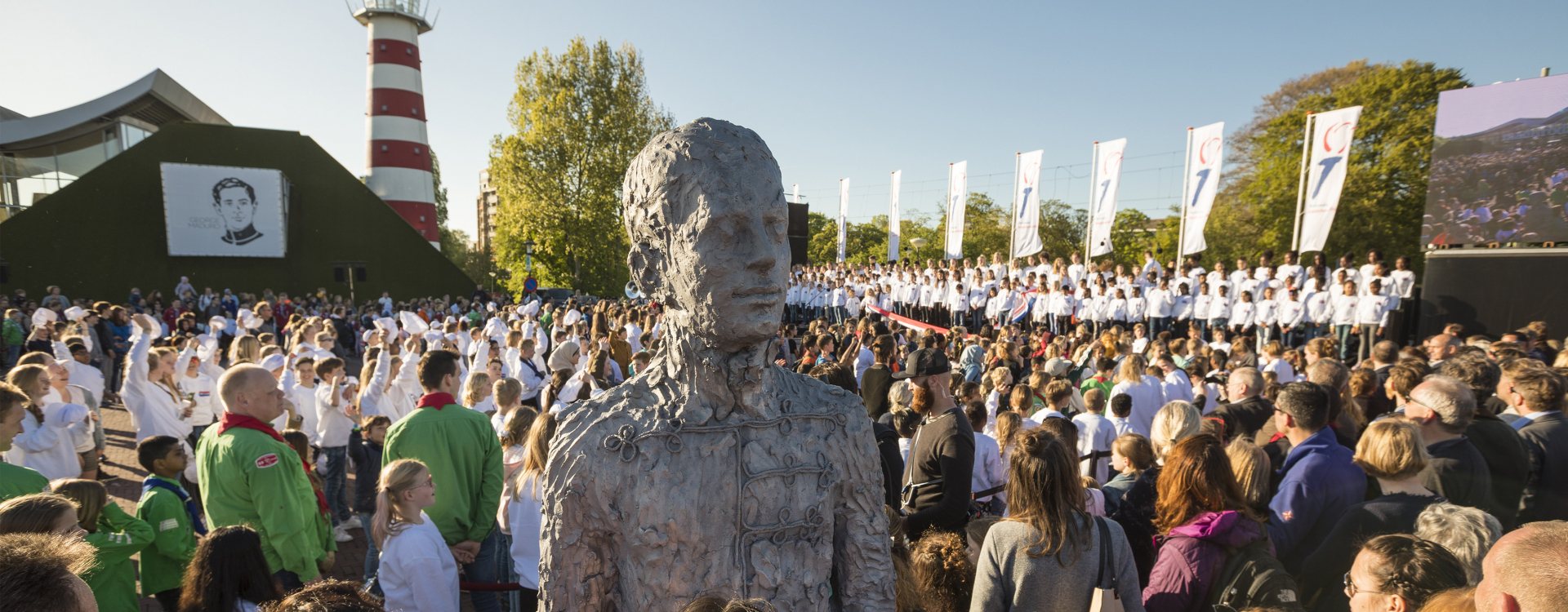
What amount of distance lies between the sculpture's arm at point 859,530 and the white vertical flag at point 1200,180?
59.2ft

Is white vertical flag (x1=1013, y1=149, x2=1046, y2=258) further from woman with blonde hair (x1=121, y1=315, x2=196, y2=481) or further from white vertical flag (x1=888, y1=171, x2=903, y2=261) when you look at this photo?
woman with blonde hair (x1=121, y1=315, x2=196, y2=481)

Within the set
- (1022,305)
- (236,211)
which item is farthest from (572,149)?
(1022,305)

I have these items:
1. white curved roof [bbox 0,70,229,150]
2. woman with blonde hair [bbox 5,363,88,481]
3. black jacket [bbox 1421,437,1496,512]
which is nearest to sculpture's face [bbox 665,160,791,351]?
black jacket [bbox 1421,437,1496,512]

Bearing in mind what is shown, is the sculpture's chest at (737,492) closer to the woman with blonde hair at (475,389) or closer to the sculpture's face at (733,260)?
the sculpture's face at (733,260)

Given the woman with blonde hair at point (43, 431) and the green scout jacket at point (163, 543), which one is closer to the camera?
the green scout jacket at point (163, 543)

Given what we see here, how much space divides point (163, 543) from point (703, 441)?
14.0ft

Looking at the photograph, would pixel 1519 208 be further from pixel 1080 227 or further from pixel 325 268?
pixel 1080 227

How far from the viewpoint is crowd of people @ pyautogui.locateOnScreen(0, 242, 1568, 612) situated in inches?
117

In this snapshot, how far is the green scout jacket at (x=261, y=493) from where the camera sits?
4098 millimetres

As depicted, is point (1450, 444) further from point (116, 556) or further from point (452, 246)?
point (452, 246)

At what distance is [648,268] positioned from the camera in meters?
2.02

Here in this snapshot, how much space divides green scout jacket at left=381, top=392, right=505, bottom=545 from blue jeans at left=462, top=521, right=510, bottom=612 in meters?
0.17

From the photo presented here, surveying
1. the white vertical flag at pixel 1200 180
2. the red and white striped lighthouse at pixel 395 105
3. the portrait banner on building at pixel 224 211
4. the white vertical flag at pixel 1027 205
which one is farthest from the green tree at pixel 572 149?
the white vertical flag at pixel 1200 180

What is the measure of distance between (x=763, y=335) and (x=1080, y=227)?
5274cm
